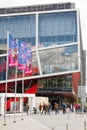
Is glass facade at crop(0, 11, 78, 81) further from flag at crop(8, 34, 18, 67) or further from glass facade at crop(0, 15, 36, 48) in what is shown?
flag at crop(8, 34, 18, 67)

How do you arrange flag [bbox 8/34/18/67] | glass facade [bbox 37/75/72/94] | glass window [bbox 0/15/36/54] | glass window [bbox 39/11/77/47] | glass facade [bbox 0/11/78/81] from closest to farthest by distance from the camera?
flag [bbox 8/34/18/67], glass facade [bbox 0/11/78/81], glass window [bbox 39/11/77/47], glass window [bbox 0/15/36/54], glass facade [bbox 37/75/72/94]

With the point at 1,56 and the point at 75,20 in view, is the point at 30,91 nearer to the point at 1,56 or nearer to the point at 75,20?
the point at 1,56

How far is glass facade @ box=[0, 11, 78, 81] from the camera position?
264 feet

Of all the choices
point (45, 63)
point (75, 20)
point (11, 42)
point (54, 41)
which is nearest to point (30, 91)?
point (45, 63)

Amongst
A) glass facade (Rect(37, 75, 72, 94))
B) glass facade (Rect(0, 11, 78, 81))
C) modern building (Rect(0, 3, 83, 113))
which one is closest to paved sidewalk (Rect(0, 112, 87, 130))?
modern building (Rect(0, 3, 83, 113))

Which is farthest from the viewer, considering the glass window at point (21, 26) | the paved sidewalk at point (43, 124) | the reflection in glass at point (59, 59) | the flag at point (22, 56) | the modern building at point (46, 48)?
the glass window at point (21, 26)

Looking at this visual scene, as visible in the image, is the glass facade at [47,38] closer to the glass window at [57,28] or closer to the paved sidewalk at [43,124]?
the glass window at [57,28]

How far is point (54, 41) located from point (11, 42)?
54774 mm

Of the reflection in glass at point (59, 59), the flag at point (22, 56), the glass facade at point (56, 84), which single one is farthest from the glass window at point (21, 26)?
the flag at point (22, 56)

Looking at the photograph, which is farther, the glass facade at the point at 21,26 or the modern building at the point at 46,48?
the glass facade at the point at 21,26

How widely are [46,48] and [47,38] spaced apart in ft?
12.5

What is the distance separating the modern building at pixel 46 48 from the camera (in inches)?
3152

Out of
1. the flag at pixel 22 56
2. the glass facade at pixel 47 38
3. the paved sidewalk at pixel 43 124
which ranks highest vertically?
the glass facade at pixel 47 38

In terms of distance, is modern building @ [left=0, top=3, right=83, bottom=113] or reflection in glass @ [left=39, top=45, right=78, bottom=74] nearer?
modern building @ [left=0, top=3, right=83, bottom=113]
